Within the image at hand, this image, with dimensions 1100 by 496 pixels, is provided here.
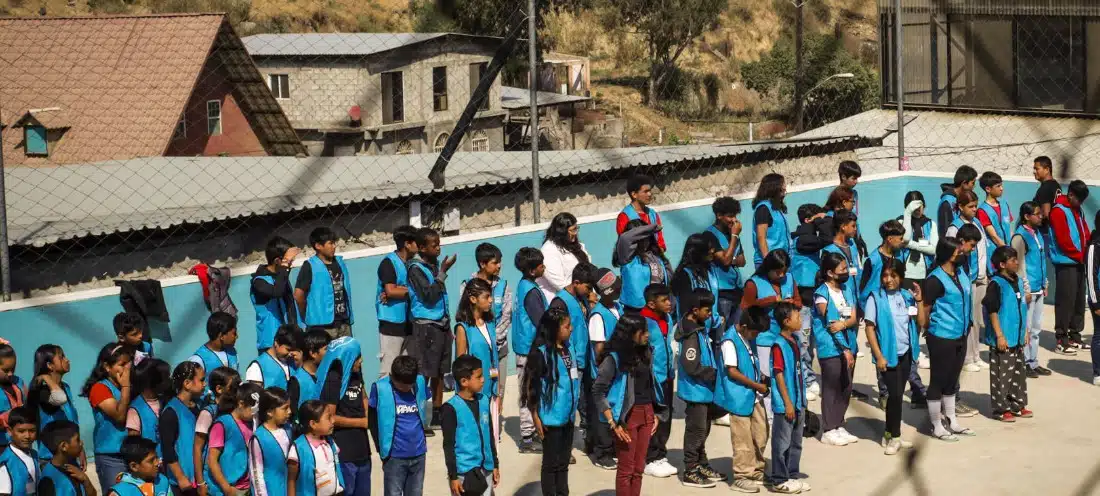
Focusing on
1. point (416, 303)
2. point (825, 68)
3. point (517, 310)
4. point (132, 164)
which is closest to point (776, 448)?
point (517, 310)

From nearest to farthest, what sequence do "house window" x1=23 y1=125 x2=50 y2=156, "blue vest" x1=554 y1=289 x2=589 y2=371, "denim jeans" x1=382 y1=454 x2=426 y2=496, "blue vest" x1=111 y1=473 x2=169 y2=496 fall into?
"blue vest" x1=111 y1=473 x2=169 y2=496
"denim jeans" x1=382 y1=454 x2=426 y2=496
"blue vest" x1=554 y1=289 x2=589 y2=371
"house window" x1=23 y1=125 x2=50 y2=156

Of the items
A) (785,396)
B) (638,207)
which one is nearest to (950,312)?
(785,396)

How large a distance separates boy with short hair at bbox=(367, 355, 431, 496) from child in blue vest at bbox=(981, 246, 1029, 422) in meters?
4.91

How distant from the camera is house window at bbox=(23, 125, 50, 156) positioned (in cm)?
2231

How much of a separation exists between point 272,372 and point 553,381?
1.63 m

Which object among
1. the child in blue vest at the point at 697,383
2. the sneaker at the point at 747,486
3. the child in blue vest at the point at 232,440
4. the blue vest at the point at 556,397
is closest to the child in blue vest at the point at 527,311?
the blue vest at the point at 556,397

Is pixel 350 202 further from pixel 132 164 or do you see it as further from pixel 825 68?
pixel 825 68

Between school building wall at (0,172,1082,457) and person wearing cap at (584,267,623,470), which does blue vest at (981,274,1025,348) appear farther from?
school building wall at (0,172,1082,457)

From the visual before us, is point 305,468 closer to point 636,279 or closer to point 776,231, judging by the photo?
point 636,279

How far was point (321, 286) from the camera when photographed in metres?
10.4

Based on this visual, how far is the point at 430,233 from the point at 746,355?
8.18ft

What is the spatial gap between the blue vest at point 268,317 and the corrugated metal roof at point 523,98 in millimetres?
27593

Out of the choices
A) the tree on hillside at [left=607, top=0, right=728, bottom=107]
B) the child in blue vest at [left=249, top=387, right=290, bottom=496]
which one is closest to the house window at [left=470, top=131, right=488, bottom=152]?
the tree on hillside at [left=607, top=0, right=728, bottom=107]

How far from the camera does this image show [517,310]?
1015 cm
